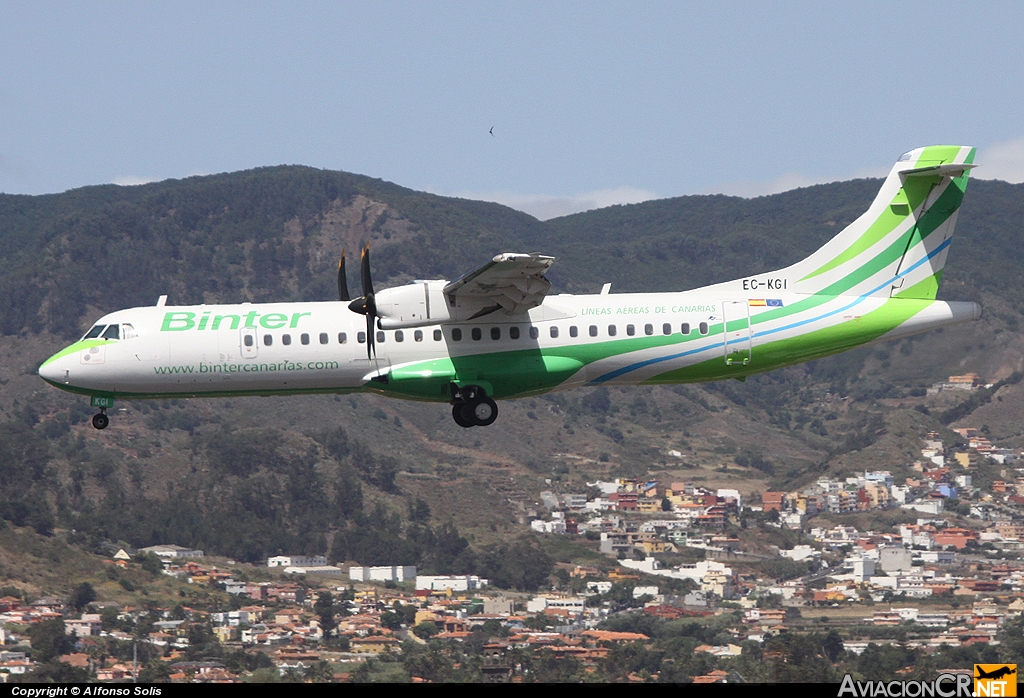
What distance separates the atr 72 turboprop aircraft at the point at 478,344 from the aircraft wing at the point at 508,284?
0.24ft

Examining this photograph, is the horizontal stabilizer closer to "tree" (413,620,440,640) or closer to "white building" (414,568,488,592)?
"tree" (413,620,440,640)

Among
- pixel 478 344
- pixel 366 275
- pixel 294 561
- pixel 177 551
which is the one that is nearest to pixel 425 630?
pixel 478 344

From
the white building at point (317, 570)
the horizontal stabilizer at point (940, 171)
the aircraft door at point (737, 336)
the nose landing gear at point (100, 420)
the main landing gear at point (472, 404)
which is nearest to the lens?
the main landing gear at point (472, 404)

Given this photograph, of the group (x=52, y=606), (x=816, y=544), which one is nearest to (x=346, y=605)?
(x=52, y=606)

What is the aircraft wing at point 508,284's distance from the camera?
1282 inches

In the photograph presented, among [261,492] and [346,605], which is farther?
[261,492]

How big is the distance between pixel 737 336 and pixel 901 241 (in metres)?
6.07

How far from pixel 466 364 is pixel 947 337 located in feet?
424

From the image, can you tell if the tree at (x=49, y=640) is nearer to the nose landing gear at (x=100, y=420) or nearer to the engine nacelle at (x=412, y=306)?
the nose landing gear at (x=100, y=420)

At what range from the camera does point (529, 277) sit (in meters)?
34.0

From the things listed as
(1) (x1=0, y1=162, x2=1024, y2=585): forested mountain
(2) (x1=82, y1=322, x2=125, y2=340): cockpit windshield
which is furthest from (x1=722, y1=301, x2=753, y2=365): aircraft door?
(1) (x1=0, y1=162, x2=1024, y2=585): forested mountain

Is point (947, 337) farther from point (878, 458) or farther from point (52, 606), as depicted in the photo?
point (52, 606)

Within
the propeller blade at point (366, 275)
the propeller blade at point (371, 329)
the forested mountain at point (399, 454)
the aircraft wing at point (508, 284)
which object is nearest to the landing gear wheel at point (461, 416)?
the propeller blade at point (371, 329)

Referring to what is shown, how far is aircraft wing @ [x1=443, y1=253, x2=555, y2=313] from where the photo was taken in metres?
32.6
